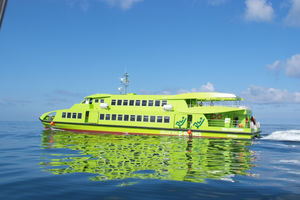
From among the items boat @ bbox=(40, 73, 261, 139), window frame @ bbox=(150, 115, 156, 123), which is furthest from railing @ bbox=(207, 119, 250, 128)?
window frame @ bbox=(150, 115, 156, 123)

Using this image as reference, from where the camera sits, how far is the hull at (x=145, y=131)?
76.0 feet

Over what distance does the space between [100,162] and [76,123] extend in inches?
783

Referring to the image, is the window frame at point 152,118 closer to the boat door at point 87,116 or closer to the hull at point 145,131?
the hull at point 145,131

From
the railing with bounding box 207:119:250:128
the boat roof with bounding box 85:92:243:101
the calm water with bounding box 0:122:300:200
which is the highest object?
the boat roof with bounding box 85:92:243:101

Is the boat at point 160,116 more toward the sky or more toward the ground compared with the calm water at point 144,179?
more toward the sky

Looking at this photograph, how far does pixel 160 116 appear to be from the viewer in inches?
1016

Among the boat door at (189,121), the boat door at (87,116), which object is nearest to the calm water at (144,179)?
the boat door at (189,121)

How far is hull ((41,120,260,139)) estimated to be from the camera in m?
23.2

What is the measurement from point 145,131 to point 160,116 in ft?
8.72

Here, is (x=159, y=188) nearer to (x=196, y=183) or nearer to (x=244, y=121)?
(x=196, y=183)

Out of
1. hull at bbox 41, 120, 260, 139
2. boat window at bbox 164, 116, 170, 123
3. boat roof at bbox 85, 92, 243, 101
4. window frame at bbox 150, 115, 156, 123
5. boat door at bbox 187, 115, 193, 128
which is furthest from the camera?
window frame at bbox 150, 115, 156, 123

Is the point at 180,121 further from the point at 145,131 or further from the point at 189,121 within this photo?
the point at 145,131

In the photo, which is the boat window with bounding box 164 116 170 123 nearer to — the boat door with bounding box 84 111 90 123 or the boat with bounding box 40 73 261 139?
the boat with bounding box 40 73 261 139

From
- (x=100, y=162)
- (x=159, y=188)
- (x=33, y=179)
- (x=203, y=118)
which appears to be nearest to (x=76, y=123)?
(x=203, y=118)
